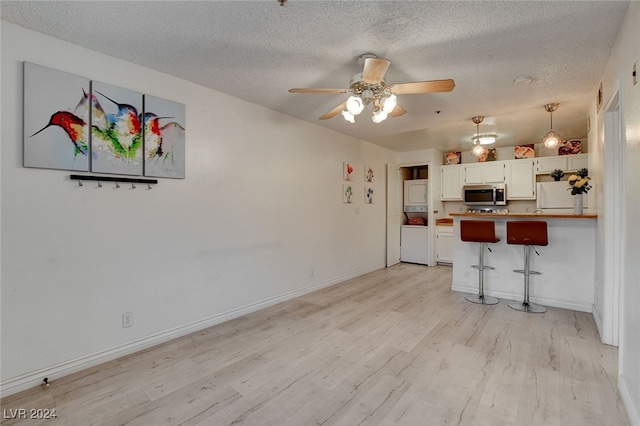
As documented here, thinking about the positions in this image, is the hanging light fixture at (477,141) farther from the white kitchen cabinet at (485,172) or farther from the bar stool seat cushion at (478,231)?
the bar stool seat cushion at (478,231)

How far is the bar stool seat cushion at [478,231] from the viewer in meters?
3.74

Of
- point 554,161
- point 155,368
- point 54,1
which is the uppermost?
point 54,1

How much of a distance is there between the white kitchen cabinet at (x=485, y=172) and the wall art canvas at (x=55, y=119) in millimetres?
6275

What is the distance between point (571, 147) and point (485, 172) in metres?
1.39

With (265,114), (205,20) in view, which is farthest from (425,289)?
(205,20)

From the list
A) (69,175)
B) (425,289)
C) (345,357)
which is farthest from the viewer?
(425,289)

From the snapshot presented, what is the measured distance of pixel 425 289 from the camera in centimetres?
442

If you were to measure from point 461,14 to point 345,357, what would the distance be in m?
2.61

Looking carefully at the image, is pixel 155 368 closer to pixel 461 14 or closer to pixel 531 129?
pixel 461 14

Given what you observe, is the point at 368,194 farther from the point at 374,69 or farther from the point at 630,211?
the point at 630,211

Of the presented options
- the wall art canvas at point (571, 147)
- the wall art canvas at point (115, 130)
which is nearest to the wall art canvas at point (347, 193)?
the wall art canvas at point (115, 130)

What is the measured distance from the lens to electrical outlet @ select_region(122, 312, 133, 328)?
8.03 ft

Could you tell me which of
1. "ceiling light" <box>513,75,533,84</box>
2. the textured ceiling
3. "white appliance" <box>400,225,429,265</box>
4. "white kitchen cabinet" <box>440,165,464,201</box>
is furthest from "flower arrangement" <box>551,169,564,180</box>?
"ceiling light" <box>513,75,533,84</box>

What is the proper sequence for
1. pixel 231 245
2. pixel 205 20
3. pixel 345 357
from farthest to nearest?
pixel 231 245 → pixel 345 357 → pixel 205 20
